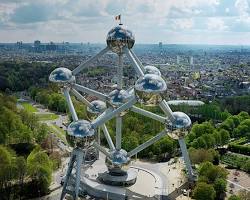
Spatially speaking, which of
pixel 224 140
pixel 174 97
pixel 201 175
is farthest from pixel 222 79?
pixel 201 175

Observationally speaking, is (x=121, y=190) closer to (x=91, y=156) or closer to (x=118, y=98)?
(x=118, y=98)

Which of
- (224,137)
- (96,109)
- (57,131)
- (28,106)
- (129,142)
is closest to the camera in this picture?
(96,109)

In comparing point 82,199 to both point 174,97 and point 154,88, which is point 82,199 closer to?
point 154,88

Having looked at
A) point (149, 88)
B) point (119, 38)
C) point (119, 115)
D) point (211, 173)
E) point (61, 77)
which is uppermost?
point (119, 38)

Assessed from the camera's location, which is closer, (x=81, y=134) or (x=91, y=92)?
(x=81, y=134)

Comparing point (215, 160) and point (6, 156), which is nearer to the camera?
point (6, 156)

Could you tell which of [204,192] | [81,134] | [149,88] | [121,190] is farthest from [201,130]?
[81,134]

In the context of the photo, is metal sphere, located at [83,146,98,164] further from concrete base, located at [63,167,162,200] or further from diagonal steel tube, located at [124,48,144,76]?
diagonal steel tube, located at [124,48,144,76]
